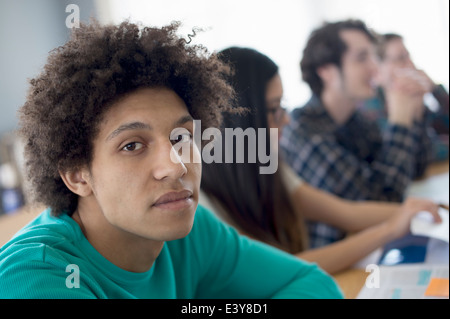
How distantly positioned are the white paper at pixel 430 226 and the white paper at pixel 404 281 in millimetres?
96

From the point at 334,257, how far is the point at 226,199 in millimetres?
255

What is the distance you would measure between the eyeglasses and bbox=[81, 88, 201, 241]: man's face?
0.35 meters

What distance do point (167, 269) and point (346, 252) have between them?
417mm

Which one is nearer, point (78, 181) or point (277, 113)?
point (78, 181)

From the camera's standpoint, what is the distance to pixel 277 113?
925 mm

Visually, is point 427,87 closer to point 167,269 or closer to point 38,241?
point 167,269

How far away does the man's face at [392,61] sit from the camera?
1.36 meters

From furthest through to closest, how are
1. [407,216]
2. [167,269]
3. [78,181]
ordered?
[407,216], [167,269], [78,181]

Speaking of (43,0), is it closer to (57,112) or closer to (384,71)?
(57,112)

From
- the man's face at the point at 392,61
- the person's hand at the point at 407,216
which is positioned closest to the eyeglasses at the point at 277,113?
the person's hand at the point at 407,216

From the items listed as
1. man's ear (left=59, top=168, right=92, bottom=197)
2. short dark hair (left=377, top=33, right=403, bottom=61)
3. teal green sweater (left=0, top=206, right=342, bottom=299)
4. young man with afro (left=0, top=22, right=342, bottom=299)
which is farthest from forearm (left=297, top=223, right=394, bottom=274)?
short dark hair (left=377, top=33, right=403, bottom=61)

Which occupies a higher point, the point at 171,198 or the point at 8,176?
the point at 8,176

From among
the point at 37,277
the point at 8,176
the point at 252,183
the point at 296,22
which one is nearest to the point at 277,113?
the point at 252,183

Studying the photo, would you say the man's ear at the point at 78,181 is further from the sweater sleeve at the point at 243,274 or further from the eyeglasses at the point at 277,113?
the eyeglasses at the point at 277,113
